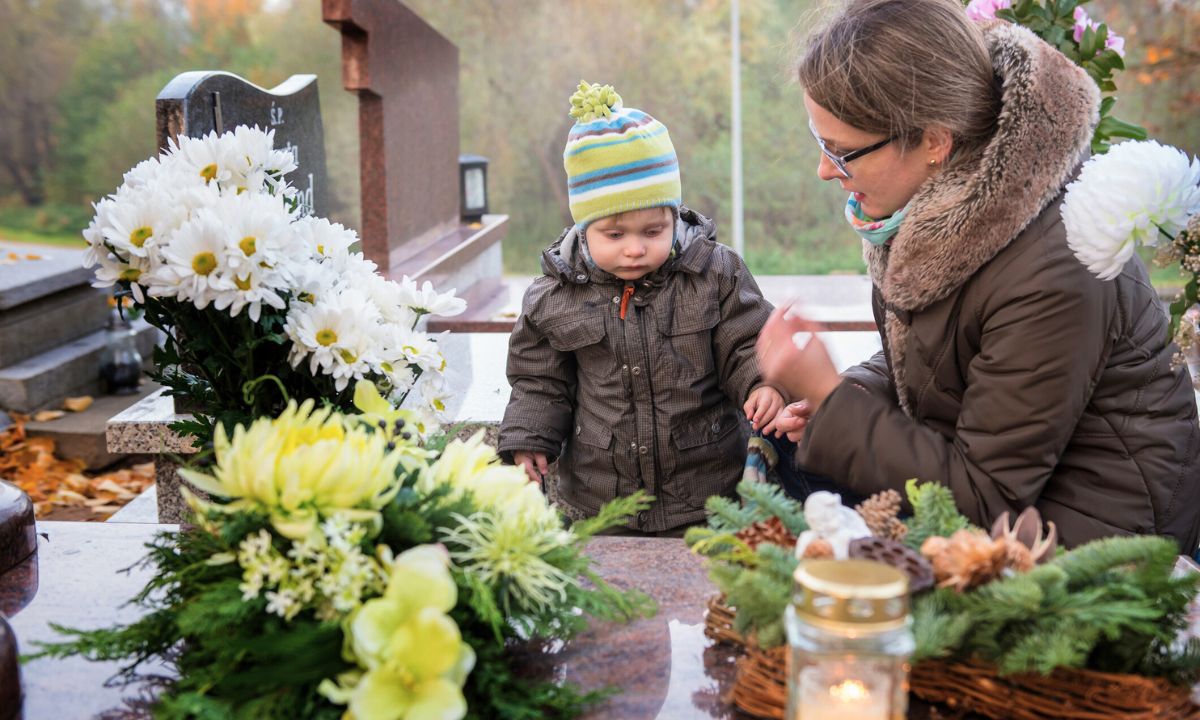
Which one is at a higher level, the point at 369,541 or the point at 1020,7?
the point at 1020,7

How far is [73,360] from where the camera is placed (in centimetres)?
584

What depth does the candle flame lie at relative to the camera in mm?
1192

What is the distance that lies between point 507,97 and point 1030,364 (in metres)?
9.91

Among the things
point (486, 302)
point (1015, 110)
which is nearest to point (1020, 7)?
point (1015, 110)

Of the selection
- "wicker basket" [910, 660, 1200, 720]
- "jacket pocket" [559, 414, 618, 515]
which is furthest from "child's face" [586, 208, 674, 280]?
"wicker basket" [910, 660, 1200, 720]

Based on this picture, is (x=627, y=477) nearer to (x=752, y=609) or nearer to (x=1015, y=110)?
(x=1015, y=110)

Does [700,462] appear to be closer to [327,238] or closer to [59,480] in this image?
[327,238]

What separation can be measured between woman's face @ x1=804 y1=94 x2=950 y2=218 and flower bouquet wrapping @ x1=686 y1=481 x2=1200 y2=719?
0.94 m

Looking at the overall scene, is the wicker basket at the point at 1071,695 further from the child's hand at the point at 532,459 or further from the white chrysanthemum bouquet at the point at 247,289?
the child's hand at the point at 532,459

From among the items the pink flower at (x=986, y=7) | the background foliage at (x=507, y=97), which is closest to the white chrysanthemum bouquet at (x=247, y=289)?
the pink flower at (x=986, y=7)

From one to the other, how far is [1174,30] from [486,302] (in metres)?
7.39

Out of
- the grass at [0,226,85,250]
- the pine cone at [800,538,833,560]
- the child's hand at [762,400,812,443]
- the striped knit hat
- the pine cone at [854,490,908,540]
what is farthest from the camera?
the grass at [0,226,85,250]

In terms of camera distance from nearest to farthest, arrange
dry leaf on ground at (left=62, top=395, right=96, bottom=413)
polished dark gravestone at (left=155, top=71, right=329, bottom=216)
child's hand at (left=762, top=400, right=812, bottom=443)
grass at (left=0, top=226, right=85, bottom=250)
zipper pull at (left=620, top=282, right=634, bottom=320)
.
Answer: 1. child's hand at (left=762, top=400, right=812, bottom=443)
2. zipper pull at (left=620, top=282, right=634, bottom=320)
3. polished dark gravestone at (left=155, top=71, right=329, bottom=216)
4. dry leaf on ground at (left=62, top=395, right=96, bottom=413)
5. grass at (left=0, top=226, right=85, bottom=250)

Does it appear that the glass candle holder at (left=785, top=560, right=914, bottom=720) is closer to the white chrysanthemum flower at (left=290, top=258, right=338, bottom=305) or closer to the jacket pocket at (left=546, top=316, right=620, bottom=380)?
the white chrysanthemum flower at (left=290, top=258, right=338, bottom=305)
